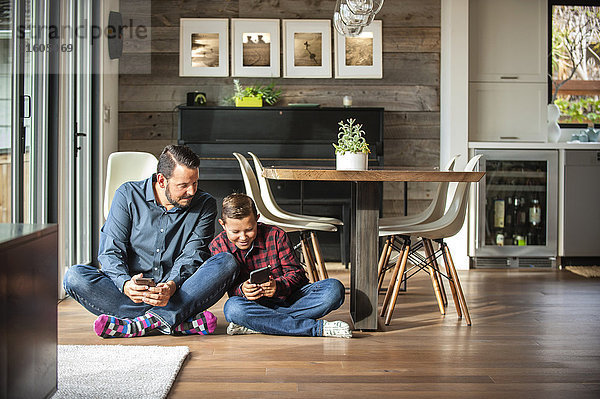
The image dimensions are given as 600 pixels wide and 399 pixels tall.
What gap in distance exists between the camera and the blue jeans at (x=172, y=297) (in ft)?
9.32

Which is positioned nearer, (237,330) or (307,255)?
(237,330)

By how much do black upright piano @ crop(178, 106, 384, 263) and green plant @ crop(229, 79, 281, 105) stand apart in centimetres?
15

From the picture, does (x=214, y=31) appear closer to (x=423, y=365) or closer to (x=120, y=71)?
(x=120, y=71)

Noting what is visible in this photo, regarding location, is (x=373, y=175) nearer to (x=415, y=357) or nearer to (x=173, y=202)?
(x=415, y=357)

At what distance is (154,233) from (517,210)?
3.17m

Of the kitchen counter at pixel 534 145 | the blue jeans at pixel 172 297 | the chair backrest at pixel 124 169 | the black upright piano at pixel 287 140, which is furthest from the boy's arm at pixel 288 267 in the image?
the kitchen counter at pixel 534 145

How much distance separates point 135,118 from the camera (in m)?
→ 5.42

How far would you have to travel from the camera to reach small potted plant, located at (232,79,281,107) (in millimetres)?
5203

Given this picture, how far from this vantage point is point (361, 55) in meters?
5.45

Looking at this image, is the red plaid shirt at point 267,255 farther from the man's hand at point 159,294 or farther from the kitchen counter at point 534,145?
the kitchen counter at point 534,145

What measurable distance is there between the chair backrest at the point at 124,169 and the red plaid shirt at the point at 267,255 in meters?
0.94

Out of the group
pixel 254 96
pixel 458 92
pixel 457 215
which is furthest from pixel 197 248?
A: pixel 458 92

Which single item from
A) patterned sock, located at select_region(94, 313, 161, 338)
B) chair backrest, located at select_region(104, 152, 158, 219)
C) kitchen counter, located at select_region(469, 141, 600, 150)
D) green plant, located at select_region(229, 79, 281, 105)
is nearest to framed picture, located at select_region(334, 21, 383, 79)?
green plant, located at select_region(229, 79, 281, 105)

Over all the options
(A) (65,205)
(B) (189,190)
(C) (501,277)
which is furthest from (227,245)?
(C) (501,277)
